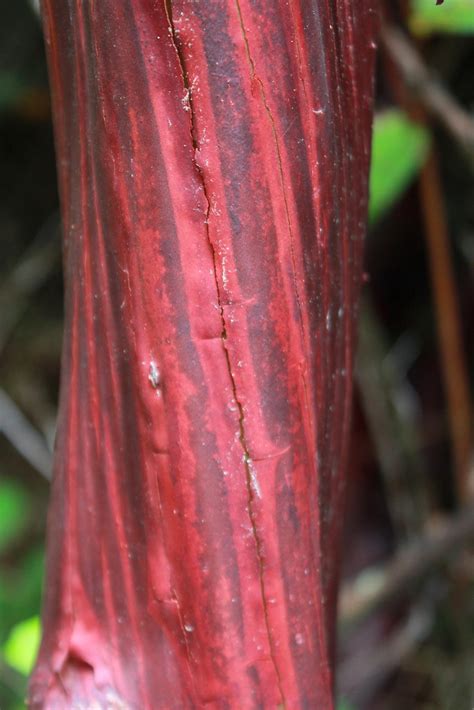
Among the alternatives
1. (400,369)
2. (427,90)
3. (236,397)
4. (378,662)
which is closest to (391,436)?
(400,369)

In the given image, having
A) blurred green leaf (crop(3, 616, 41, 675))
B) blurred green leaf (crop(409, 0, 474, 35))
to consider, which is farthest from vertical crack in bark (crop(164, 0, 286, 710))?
blurred green leaf (crop(409, 0, 474, 35))

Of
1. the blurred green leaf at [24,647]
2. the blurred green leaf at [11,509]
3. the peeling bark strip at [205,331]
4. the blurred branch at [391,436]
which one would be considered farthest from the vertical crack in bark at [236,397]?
the blurred green leaf at [11,509]

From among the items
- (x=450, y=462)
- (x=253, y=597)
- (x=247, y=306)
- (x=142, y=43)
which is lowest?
(x=450, y=462)

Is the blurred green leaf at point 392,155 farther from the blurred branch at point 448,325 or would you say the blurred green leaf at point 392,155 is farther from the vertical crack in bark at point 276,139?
the vertical crack in bark at point 276,139

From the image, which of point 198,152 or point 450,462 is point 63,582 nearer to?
point 198,152

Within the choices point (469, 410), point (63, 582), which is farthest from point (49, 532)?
point (469, 410)

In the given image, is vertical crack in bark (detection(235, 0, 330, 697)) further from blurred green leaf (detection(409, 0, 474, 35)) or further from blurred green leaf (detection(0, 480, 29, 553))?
blurred green leaf (detection(0, 480, 29, 553))
